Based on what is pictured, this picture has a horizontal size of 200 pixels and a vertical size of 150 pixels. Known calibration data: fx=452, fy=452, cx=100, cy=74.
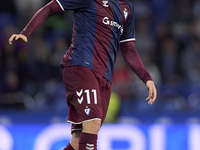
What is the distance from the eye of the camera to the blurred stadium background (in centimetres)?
742

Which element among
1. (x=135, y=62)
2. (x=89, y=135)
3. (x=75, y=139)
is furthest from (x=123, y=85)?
(x=89, y=135)

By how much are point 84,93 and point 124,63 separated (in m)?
4.91

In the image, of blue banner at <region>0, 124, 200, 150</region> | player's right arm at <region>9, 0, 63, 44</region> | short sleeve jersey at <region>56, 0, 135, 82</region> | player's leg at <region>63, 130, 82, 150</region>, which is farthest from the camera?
blue banner at <region>0, 124, 200, 150</region>

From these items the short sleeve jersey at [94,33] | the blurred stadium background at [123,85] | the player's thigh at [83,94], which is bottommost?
the blurred stadium background at [123,85]

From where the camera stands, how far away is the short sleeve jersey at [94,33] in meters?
4.18

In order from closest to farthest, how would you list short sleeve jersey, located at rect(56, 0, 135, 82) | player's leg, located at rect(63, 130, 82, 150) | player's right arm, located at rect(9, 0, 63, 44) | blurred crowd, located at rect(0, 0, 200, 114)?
player's right arm, located at rect(9, 0, 63, 44)
short sleeve jersey, located at rect(56, 0, 135, 82)
player's leg, located at rect(63, 130, 82, 150)
blurred crowd, located at rect(0, 0, 200, 114)

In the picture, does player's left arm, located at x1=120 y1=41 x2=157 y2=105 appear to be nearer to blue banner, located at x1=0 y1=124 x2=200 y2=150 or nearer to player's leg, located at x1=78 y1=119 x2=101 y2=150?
player's leg, located at x1=78 y1=119 x2=101 y2=150

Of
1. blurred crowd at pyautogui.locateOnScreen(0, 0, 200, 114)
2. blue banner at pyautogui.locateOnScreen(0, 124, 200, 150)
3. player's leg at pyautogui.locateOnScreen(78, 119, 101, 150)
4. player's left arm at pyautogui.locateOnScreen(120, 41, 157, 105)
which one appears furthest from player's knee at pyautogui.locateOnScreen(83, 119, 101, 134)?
blurred crowd at pyautogui.locateOnScreen(0, 0, 200, 114)

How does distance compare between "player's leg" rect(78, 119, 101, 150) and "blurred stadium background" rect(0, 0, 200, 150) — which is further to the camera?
"blurred stadium background" rect(0, 0, 200, 150)

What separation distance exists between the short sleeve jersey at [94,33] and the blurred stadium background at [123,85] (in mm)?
3336

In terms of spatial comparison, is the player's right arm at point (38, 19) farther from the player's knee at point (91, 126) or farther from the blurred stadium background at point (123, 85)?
the blurred stadium background at point (123, 85)

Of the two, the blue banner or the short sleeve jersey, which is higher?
the short sleeve jersey

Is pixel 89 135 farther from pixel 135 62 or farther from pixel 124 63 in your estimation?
pixel 124 63

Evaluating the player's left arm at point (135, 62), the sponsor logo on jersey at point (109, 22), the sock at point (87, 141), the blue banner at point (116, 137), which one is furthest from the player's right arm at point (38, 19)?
the blue banner at point (116, 137)
